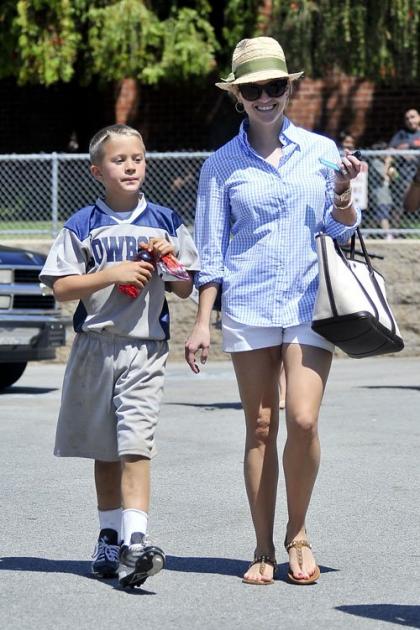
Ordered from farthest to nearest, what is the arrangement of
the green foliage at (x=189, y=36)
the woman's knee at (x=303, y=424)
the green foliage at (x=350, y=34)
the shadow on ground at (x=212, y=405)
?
the green foliage at (x=189, y=36), the green foliage at (x=350, y=34), the shadow on ground at (x=212, y=405), the woman's knee at (x=303, y=424)

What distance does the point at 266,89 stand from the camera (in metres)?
5.62

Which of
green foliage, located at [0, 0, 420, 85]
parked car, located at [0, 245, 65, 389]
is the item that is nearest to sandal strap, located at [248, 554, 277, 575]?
parked car, located at [0, 245, 65, 389]

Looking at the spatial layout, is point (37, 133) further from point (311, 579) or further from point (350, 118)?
point (311, 579)

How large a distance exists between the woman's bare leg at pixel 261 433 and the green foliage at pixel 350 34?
15286 mm

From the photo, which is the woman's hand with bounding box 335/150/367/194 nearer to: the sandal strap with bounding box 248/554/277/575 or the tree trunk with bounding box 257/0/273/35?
the sandal strap with bounding box 248/554/277/575

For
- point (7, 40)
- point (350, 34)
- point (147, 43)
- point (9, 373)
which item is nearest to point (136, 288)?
point (9, 373)

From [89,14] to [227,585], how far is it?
16944 millimetres

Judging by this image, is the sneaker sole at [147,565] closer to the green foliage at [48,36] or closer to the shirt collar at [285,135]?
the shirt collar at [285,135]

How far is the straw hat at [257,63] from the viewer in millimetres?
5617

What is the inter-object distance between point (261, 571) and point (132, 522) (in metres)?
0.52

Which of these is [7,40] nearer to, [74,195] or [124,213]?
[74,195]

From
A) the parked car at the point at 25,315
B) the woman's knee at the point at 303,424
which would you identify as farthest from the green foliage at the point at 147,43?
the woman's knee at the point at 303,424

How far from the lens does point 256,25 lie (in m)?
22.5

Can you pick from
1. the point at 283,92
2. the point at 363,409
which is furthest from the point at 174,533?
the point at 363,409
